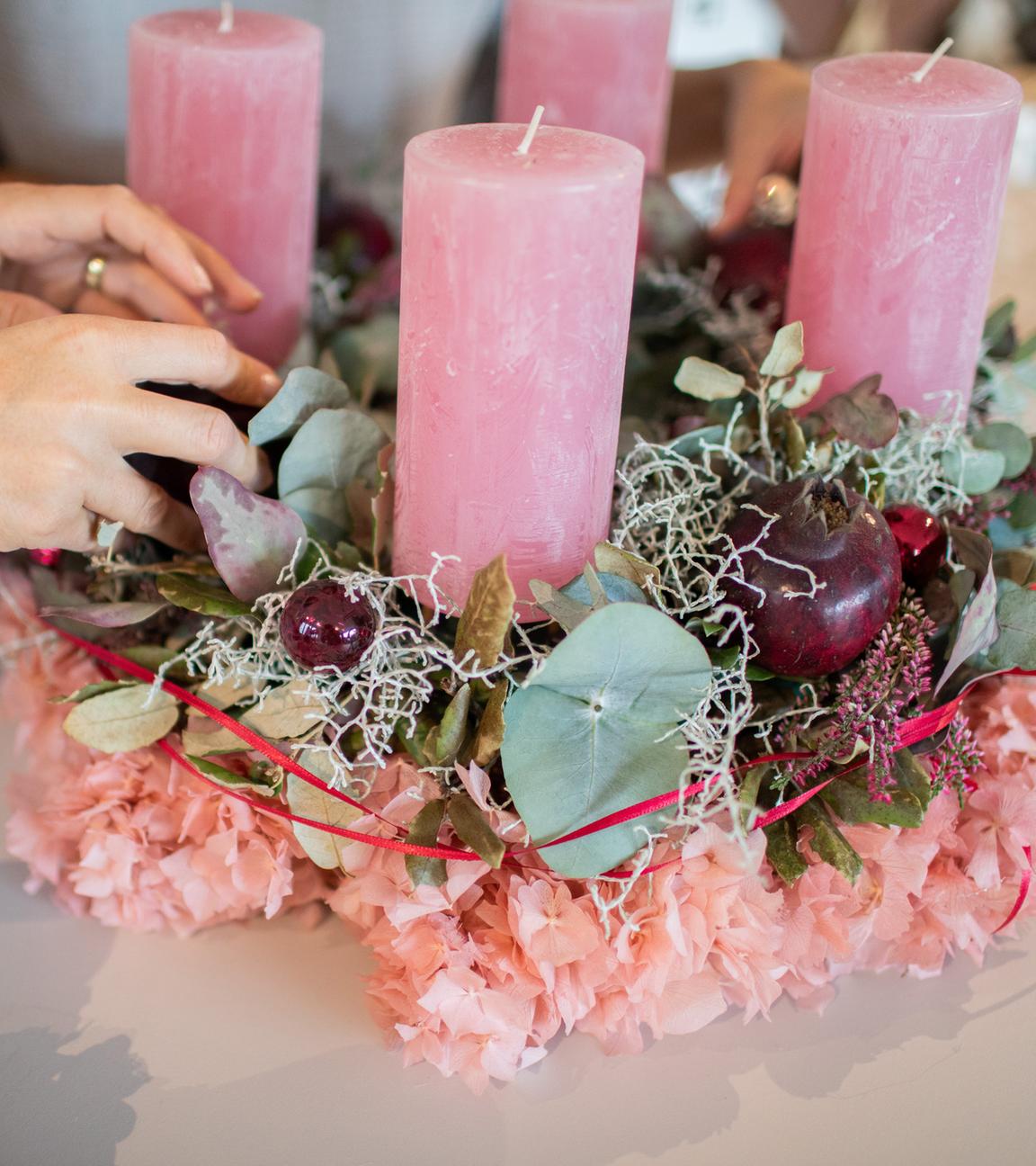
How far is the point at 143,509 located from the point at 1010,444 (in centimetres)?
39

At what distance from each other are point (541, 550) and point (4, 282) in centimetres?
33

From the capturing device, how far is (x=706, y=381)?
51 centimetres

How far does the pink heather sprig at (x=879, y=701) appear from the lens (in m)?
0.44

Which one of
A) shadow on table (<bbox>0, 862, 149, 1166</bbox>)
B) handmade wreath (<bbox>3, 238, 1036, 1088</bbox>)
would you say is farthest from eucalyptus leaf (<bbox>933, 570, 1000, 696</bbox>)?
shadow on table (<bbox>0, 862, 149, 1166</bbox>)

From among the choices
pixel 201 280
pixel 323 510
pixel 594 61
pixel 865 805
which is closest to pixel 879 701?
pixel 865 805

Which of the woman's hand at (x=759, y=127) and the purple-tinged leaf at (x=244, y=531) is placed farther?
the woman's hand at (x=759, y=127)

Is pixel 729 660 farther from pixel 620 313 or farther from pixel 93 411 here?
pixel 93 411

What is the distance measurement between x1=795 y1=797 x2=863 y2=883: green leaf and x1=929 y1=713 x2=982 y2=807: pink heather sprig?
41 millimetres

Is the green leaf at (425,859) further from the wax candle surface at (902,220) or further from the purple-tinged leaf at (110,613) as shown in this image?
the wax candle surface at (902,220)

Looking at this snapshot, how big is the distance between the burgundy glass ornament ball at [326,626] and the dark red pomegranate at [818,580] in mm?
139

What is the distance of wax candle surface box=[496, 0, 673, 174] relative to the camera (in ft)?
2.34

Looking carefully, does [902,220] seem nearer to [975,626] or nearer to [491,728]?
[975,626]

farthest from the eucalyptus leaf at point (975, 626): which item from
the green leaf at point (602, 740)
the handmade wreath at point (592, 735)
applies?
the green leaf at point (602, 740)

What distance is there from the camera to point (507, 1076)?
428 mm
